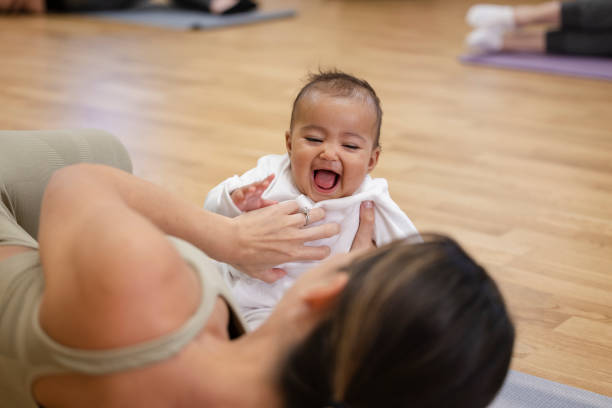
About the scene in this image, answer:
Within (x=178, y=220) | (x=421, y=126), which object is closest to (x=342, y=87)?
(x=178, y=220)

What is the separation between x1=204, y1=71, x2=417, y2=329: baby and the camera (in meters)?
1.26

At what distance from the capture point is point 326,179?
129cm

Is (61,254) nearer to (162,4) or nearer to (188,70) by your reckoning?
(188,70)

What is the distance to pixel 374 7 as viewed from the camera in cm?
580

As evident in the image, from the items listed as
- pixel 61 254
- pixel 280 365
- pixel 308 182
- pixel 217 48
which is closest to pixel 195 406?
pixel 280 365

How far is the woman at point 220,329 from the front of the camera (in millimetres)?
654

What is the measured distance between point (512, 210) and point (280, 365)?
1396mm

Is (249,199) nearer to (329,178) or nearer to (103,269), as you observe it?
(329,178)

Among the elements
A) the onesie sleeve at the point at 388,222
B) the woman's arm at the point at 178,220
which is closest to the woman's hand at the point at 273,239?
the woman's arm at the point at 178,220

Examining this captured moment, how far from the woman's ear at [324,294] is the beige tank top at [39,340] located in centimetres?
10

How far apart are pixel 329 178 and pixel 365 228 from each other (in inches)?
4.2

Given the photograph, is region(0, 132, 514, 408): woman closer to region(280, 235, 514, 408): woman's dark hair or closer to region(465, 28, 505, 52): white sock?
region(280, 235, 514, 408): woman's dark hair

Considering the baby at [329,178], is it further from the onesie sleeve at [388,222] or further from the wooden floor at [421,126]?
the wooden floor at [421,126]

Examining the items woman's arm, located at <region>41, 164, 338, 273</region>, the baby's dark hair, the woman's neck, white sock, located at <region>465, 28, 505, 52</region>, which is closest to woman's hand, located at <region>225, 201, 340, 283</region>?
woman's arm, located at <region>41, 164, 338, 273</region>
